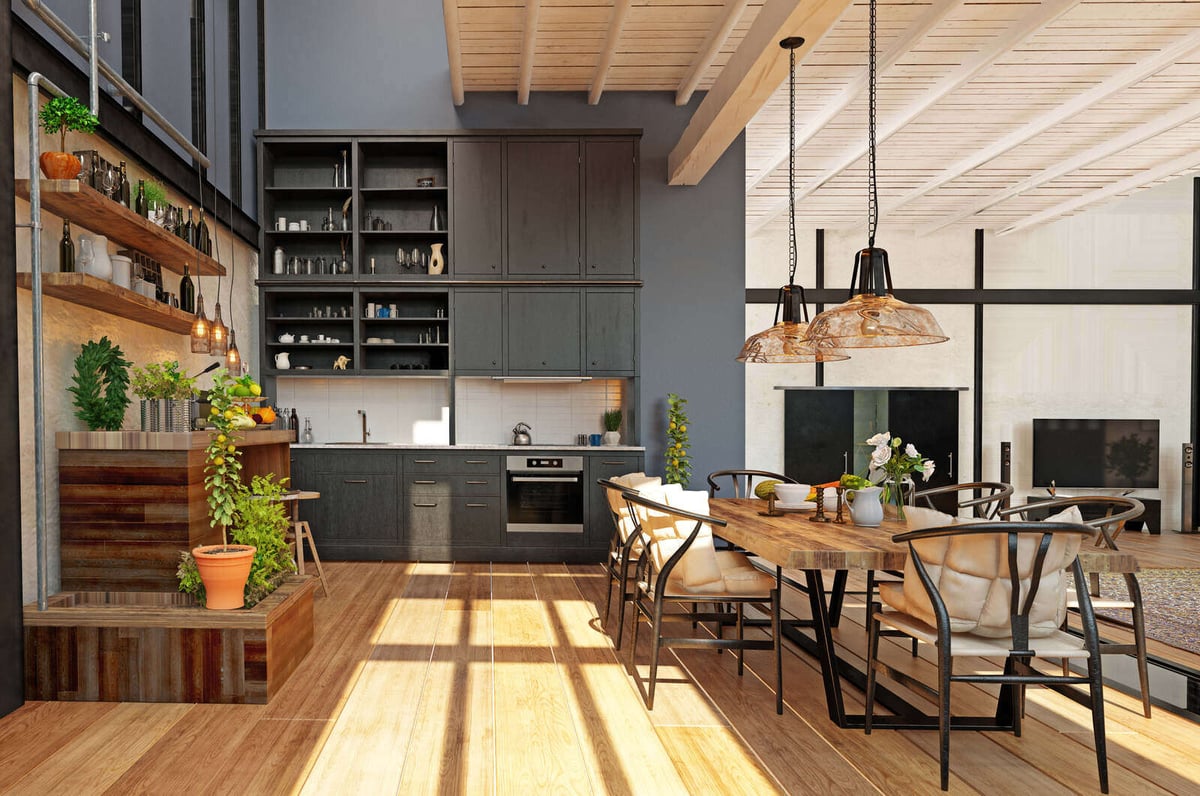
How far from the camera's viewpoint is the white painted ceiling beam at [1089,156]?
19.9 ft

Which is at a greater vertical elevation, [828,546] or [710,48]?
[710,48]

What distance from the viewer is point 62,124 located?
127 inches

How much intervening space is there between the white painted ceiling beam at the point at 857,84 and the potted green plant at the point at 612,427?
2984 mm

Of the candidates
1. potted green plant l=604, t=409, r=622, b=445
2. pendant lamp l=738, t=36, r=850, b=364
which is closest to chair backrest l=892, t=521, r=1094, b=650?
pendant lamp l=738, t=36, r=850, b=364

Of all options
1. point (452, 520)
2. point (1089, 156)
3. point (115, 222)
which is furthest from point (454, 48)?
point (1089, 156)

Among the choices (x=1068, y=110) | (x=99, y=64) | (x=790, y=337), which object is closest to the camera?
(x=99, y=64)

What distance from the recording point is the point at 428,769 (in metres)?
2.52

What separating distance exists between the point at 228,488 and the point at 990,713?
3464 mm

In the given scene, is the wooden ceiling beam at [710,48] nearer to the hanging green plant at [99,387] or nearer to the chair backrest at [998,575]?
the chair backrest at [998,575]

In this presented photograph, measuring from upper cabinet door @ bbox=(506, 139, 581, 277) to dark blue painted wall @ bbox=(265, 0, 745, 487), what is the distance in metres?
0.42

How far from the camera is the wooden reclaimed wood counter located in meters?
3.42

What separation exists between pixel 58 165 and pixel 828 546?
364 centimetres

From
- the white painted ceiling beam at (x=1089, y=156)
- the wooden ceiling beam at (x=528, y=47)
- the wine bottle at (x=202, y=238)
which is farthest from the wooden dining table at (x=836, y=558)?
the white painted ceiling beam at (x=1089, y=156)

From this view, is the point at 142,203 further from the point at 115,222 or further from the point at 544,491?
the point at 544,491
